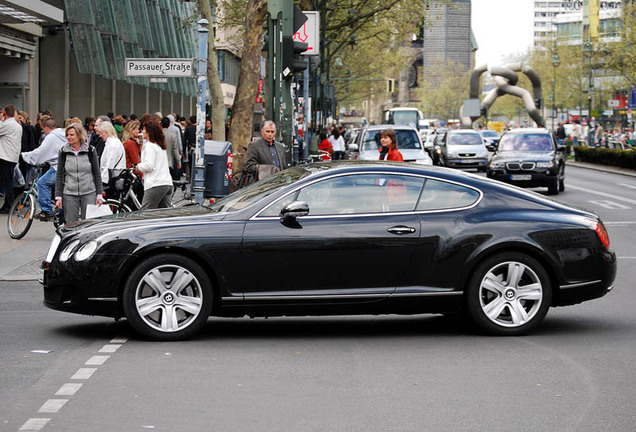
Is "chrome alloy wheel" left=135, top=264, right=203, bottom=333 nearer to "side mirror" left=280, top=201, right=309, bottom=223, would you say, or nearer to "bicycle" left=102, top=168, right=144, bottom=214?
"side mirror" left=280, top=201, right=309, bottom=223

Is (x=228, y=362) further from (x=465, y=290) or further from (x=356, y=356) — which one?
(x=465, y=290)

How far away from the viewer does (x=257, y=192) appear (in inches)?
373

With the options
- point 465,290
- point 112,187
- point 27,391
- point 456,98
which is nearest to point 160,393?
point 27,391

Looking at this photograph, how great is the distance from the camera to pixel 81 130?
13.4 metres

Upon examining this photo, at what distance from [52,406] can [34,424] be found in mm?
438

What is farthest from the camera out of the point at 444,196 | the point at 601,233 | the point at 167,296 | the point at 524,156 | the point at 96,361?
the point at 524,156

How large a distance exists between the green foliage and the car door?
3609 centimetres

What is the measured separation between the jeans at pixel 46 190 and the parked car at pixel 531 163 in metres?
15.3

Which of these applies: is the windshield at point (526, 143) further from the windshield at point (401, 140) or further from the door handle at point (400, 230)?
the door handle at point (400, 230)

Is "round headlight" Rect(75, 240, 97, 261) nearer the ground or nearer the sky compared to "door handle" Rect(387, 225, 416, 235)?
nearer the ground

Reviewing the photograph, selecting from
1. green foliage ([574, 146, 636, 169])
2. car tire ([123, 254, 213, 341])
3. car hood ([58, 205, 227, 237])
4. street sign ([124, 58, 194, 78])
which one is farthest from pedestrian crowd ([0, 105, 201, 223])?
green foliage ([574, 146, 636, 169])

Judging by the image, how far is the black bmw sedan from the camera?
29.3 ft

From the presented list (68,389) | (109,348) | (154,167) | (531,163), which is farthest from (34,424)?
(531,163)

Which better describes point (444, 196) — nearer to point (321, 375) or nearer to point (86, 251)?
point (321, 375)
